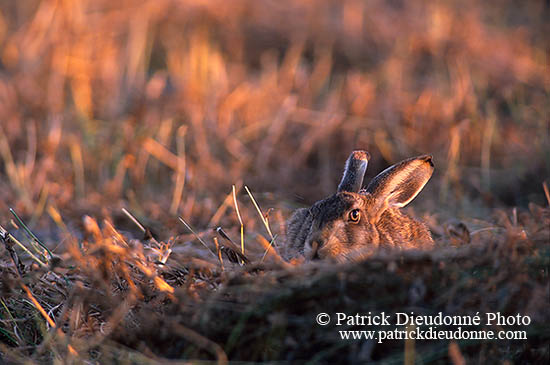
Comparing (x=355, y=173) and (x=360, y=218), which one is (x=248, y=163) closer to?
(x=355, y=173)

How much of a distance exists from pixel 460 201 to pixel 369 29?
12.9 feet

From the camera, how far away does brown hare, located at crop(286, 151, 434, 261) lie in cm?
363

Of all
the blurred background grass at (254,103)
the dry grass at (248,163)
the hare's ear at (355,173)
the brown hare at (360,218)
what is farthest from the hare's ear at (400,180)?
the blurred background grass at (254,103)

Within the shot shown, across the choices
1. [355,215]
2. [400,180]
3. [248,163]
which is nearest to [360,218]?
[355,215]

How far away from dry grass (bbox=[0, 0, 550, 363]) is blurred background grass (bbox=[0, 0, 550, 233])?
0.9 inches

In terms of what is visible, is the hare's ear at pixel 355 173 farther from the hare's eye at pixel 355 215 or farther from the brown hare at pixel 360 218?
the hare's eye at pixel 355 215

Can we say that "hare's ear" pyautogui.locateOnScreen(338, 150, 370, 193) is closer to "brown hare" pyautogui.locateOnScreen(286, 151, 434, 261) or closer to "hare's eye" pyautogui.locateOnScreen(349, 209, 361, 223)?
"brown hare" pyautogui.locateOnScreen(286, 151, 434, 261)

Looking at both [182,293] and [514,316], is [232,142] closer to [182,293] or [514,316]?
[182,293]

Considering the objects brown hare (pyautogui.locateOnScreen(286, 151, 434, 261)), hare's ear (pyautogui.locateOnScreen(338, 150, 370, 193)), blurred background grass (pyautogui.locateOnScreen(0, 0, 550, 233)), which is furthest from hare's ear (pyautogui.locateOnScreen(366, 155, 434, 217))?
blurred background grass (pyautogui.locateOnScreen(0, 0, 550, 233))

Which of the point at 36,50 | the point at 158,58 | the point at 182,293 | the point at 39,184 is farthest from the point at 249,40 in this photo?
the point at 182,293

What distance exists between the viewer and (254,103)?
6.68 meters

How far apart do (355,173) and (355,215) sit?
448 mm

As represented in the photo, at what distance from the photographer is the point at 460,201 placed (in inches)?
206

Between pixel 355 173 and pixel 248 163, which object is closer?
pixel 355 173
